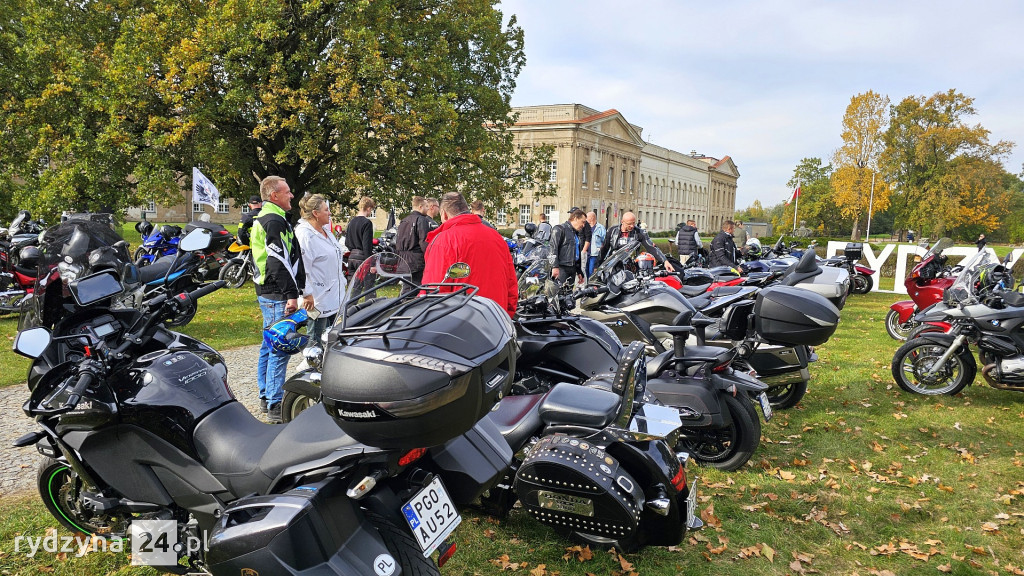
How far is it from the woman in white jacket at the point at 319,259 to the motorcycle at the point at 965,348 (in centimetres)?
579

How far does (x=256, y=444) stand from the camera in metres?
2.55

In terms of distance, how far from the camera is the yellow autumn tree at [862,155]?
40250mm

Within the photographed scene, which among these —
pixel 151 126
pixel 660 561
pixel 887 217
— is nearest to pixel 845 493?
pixel 660 561

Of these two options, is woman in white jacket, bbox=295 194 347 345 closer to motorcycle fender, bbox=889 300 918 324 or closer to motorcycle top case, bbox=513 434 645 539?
motorcycle top case, bbox=513 434 645 539

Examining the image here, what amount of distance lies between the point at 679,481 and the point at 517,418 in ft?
2.80

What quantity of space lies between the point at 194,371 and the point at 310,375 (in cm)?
60

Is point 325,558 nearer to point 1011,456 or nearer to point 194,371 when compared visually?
point 194,371

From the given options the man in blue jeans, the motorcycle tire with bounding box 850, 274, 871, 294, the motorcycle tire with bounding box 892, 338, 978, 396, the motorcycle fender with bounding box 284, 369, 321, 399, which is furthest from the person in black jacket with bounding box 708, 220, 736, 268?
the motorcycle fender with bounding box 284, 369, 321, 399

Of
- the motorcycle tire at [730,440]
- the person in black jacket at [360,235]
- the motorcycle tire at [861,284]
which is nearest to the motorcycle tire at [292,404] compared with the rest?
the motorcycle tire at [730,440]

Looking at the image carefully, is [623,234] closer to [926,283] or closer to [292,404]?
[926,283]

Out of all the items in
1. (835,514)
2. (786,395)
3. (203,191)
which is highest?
(203,191)

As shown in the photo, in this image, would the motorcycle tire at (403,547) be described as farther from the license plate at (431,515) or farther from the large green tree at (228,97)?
the large green tree at (228,97)

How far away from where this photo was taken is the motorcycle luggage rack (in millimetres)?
2098

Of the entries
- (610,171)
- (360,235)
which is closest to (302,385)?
(360,235)
